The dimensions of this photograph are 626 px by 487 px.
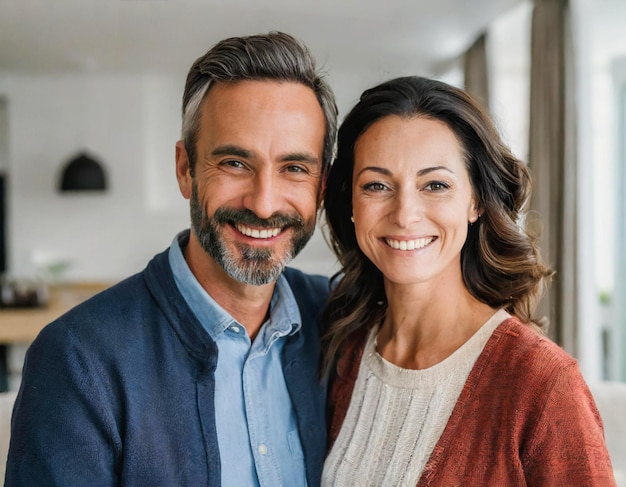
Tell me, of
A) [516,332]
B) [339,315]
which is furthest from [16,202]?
[516,332]

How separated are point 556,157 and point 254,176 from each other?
3026mm

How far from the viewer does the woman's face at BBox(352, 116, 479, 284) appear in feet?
5.25

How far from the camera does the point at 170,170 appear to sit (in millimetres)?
7668

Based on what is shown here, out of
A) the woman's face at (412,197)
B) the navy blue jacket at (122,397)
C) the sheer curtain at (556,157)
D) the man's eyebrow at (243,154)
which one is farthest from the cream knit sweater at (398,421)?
the sheer curtain at (556,157)

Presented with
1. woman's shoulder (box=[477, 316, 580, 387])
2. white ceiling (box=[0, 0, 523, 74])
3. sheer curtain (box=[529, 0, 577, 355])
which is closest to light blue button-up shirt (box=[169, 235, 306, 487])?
woman's shoulder (box=[477, 316, 580, 387])

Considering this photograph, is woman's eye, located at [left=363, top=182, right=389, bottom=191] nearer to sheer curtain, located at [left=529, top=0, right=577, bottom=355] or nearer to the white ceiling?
sheer curtain, located at [left=529, top=0, right=577, bottom=355]

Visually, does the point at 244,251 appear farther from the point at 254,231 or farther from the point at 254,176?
the point at 254,176

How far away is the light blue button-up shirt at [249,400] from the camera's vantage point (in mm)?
1561

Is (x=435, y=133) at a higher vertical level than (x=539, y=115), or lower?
lower

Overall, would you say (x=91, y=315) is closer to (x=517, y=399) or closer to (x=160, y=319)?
(x=160, y=319)

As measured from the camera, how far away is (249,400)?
62.6 inches

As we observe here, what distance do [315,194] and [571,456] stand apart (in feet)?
2.62

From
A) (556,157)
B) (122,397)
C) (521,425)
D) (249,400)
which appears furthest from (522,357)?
(556,157)

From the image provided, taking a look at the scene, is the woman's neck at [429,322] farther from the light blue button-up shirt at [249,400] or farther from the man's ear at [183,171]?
the man's ear at [183,171]
